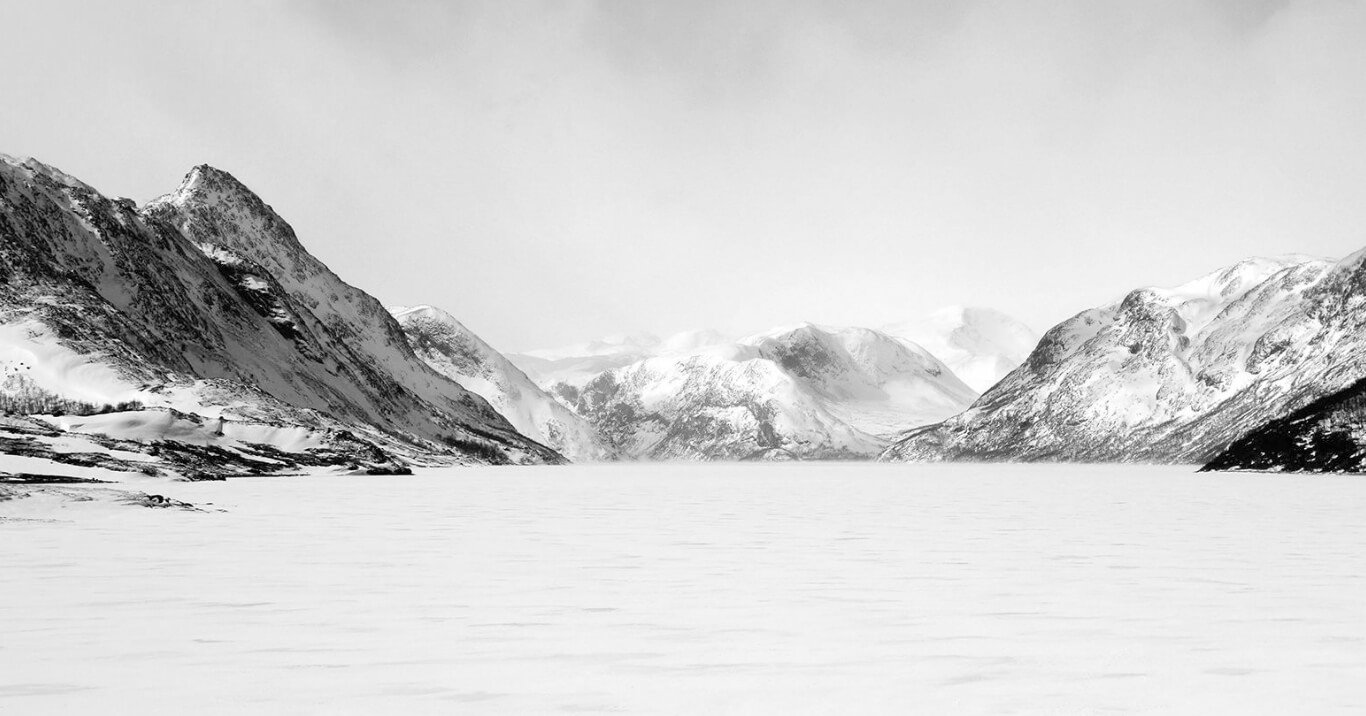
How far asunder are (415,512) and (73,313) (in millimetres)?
127765

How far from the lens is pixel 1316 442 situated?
13350 centimetres

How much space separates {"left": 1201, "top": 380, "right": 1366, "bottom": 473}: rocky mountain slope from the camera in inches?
4865

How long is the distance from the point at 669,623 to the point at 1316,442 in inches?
5651

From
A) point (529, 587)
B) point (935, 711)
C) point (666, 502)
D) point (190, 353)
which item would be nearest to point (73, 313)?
point (190, 353)

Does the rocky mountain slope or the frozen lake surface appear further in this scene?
the rocky mountain slope

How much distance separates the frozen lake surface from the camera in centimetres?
1098

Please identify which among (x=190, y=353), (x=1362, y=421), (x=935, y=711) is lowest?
(x=935, y=711)

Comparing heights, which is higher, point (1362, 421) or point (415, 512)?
point (1362, 421)

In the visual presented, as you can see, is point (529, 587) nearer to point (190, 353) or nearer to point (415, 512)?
point (415, 512)

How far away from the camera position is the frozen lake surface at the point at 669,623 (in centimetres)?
1098

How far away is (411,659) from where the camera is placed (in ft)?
41.6

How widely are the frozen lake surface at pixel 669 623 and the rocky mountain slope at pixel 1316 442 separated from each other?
107 metres

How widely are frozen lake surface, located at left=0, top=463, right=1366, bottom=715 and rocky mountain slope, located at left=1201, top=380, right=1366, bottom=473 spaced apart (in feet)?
353

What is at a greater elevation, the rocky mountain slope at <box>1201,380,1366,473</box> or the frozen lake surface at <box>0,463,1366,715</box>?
the rocky mountain slope at <box>1201,380,1366,473</box>
